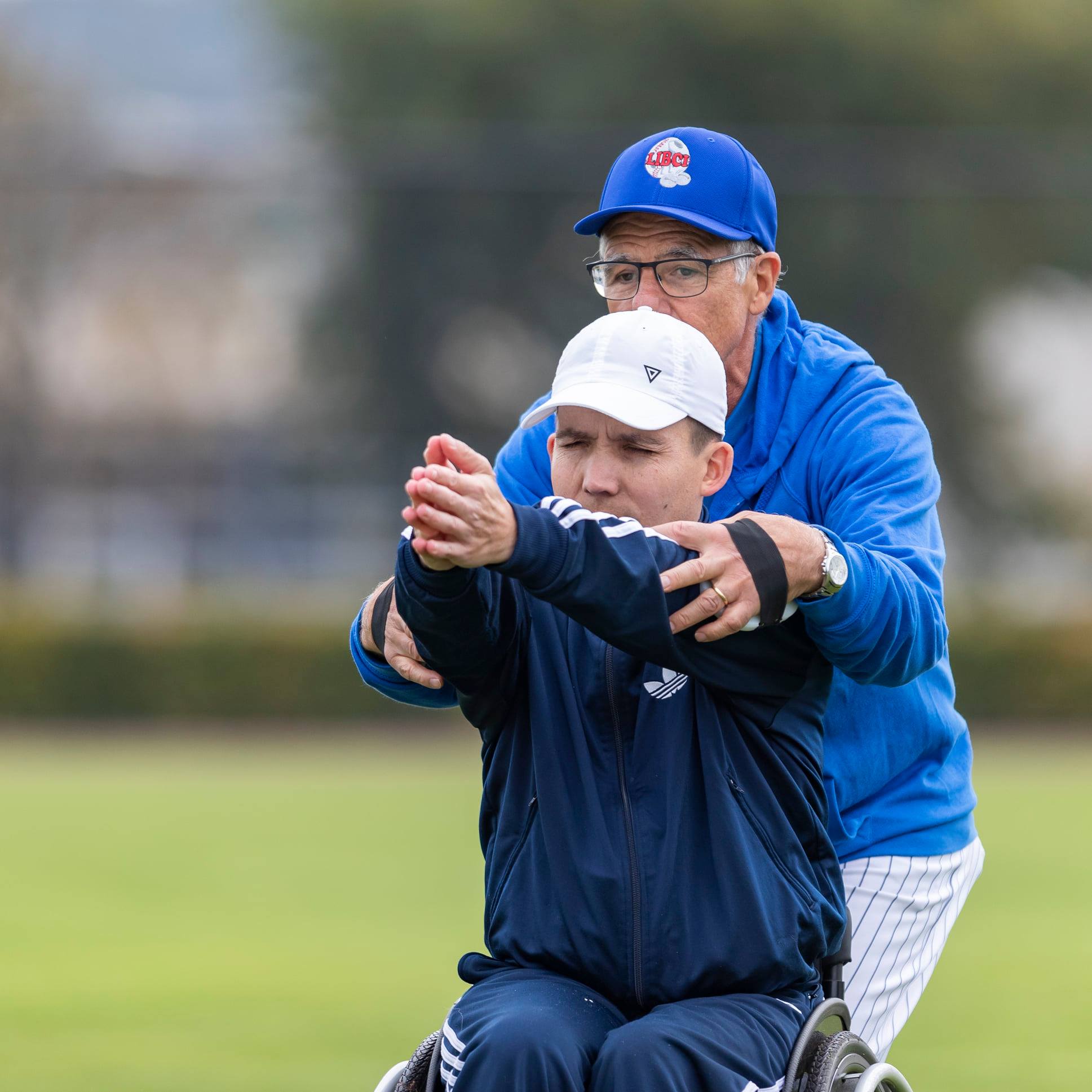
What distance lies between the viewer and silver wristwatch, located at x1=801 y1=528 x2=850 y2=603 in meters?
2.33

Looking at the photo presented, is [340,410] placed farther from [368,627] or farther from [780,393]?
[368,627]

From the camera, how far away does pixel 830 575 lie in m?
2.33

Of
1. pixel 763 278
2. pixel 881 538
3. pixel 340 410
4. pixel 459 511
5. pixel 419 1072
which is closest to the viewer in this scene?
pixel 459 511

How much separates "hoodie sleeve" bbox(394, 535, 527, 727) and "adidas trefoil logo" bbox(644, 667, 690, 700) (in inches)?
7.8

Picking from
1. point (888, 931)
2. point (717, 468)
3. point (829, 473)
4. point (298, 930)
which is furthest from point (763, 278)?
→ point (298, 930)

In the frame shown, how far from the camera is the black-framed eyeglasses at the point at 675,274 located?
2949 millimetres

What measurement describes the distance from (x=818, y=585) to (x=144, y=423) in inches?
725

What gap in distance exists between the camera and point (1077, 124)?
27453 mm

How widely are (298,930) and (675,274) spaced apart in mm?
5024

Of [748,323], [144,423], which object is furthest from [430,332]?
[748,323]

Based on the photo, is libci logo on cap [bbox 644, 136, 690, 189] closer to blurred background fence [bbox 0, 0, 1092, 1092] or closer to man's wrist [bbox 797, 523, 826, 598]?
man's wrist [bbox 797, 523, 826, 598]

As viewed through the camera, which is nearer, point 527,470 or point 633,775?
point 633,775

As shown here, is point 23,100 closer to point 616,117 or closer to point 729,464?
point 616,117

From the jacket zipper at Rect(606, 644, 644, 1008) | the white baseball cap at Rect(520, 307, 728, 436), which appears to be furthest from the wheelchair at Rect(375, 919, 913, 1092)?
the white baseball cap at Rect(520, 307, 728, 436)
